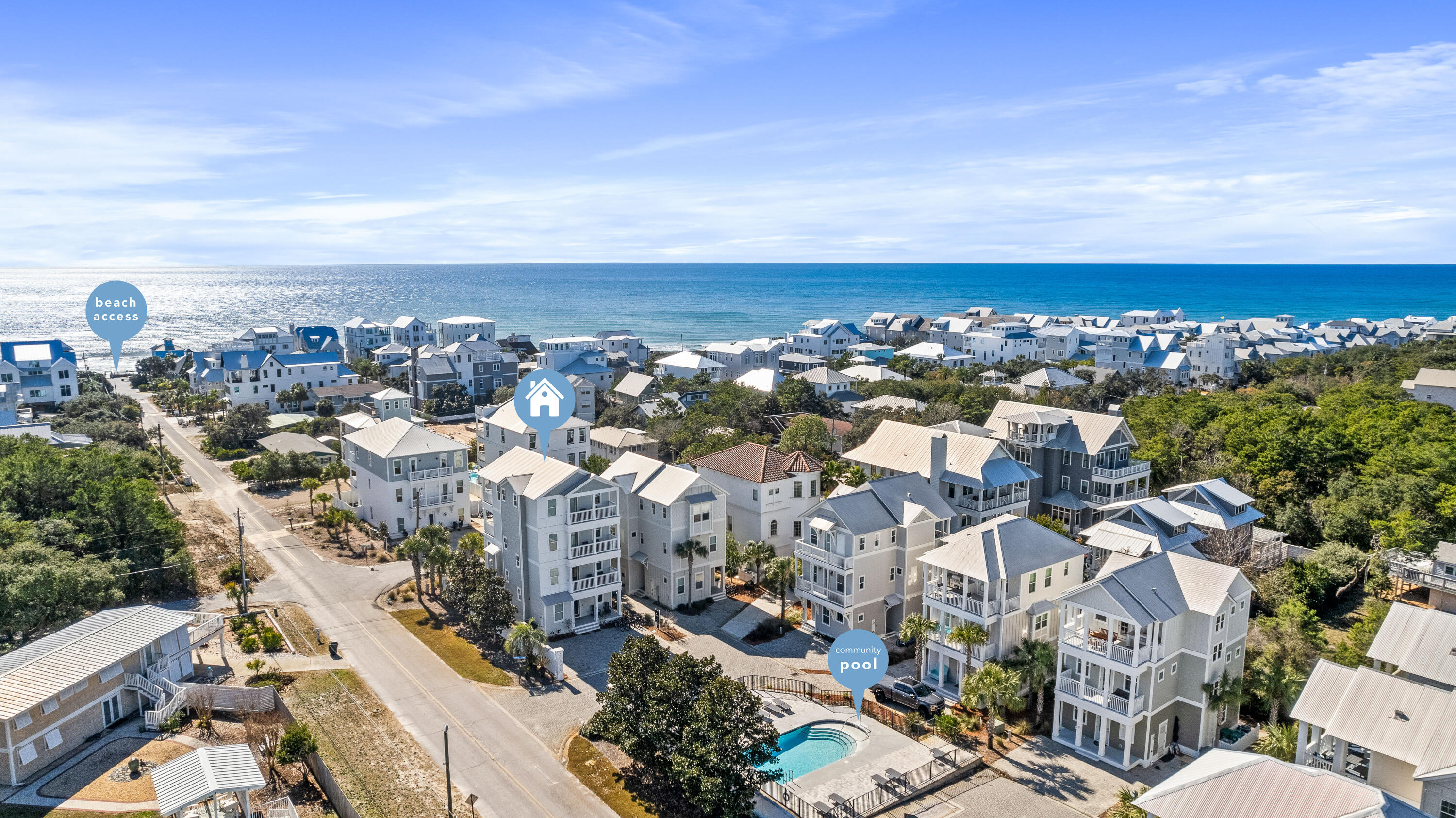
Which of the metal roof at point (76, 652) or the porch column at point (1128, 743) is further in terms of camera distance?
the porch column at point (1128, 743)

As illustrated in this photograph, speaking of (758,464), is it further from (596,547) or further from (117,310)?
(117,310)

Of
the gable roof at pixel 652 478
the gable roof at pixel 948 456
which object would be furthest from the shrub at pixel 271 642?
the gable roof at pixel 948 456

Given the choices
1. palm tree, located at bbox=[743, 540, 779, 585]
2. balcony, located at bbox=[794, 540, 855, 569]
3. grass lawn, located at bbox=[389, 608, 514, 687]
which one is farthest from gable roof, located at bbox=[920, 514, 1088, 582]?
grass lawn, located at bbox=[389, 608, 514, 687]

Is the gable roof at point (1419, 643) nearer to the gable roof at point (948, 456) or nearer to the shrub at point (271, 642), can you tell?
the gable roof at point (948, 456)

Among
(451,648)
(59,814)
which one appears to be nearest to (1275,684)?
(451,648)

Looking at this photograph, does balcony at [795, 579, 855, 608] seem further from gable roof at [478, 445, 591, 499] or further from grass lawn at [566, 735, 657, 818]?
grass lawn at [566, 735, 657, 818]
